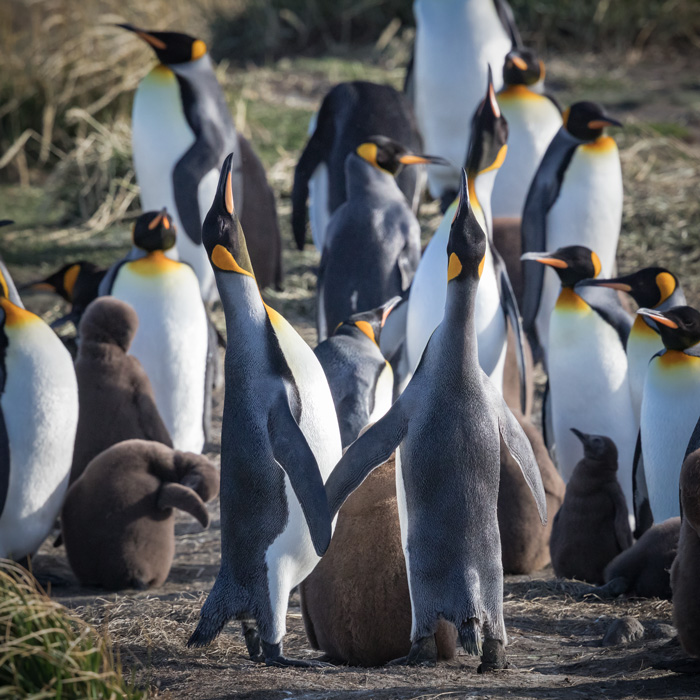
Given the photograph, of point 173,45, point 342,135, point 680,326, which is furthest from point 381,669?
point 173,45

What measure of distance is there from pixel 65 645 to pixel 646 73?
1141cm

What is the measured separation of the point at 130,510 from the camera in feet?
13.9

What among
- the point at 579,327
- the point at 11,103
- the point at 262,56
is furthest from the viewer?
the point at 262,56

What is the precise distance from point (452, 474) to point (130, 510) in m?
1.65

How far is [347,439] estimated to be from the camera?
429cm

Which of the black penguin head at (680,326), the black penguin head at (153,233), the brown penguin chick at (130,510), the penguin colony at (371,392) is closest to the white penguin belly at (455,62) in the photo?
the penguin colony at (371,392)

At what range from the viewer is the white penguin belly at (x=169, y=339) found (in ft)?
18.1

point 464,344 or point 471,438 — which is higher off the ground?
point 464,344

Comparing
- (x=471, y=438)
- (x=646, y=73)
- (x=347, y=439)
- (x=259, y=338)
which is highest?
(x=646, y=73)

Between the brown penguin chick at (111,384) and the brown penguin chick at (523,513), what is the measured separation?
5.05 feet

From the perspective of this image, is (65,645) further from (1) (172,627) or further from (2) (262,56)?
(2) (262,56)

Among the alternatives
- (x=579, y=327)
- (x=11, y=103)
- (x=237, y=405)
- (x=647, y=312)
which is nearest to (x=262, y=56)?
(x=11, y=103)

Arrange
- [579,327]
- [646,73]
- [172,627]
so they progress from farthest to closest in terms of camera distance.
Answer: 1. [646,73]
2. [579,327]
3. [172,627]

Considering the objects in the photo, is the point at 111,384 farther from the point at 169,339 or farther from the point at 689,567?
the point at 689,567
